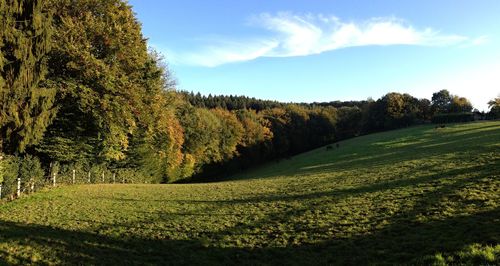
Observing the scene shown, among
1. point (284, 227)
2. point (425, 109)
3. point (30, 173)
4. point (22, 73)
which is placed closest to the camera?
point (284, 227)

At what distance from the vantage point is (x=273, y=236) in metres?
12.4

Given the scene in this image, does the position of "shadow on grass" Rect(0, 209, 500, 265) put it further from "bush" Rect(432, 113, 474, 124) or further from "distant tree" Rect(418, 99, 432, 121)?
"distant tree" Rect(418, 99, 432, 121)

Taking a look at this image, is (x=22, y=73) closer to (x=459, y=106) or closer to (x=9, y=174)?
(x=9, y=174)

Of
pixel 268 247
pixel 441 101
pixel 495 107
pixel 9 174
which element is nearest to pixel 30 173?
pixel 9 174

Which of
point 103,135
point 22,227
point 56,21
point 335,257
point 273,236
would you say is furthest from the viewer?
point 103,135

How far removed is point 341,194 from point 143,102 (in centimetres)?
2178

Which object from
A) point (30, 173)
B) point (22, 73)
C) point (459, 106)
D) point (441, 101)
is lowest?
point (30, 173)

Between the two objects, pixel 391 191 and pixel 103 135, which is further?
pixel 103 135

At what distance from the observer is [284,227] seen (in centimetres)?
1346

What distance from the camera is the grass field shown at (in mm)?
10156

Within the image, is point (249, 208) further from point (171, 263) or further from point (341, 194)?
point (171, 263)

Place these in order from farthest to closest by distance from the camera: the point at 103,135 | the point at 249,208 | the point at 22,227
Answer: the point at 103,135 < the point at 249,208 < the point at 22,227

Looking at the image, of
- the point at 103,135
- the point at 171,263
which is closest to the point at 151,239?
the point at 171,263

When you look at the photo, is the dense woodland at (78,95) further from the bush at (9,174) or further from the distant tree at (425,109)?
the distant tree at (425,109)
